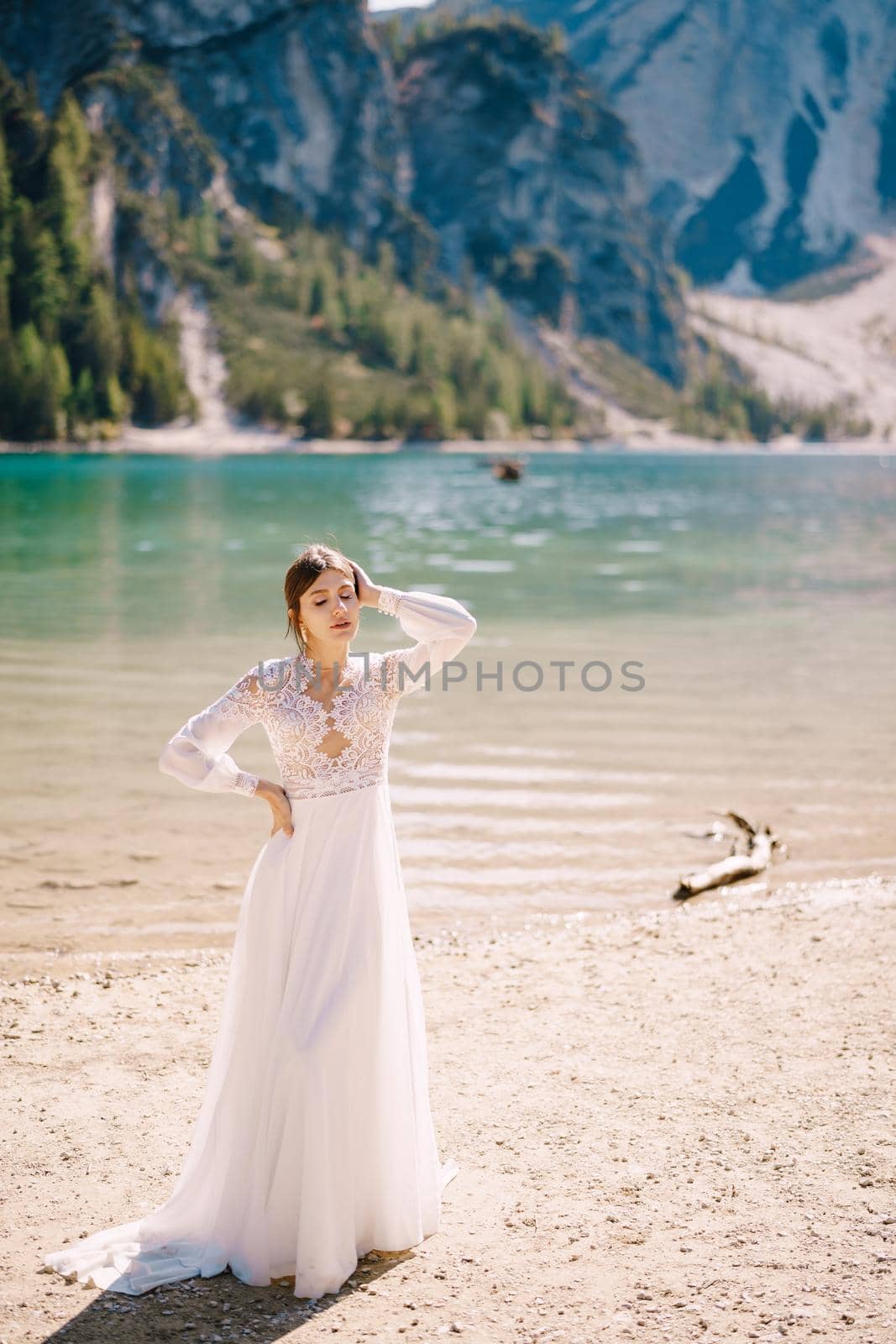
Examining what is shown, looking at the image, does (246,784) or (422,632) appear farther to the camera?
(422,632)

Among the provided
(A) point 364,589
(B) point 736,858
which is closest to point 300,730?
(A) point 364,589

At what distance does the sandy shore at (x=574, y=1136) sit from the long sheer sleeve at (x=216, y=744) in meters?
1.87

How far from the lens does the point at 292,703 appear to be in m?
5.31

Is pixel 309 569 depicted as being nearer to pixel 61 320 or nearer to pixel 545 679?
pixel 545 679

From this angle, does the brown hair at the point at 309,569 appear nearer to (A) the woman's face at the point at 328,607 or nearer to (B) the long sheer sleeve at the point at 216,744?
(A) the woman's face at the point at 328,607

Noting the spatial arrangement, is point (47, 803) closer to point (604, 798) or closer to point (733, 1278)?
point (604, 798)

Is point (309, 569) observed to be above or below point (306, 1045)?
above

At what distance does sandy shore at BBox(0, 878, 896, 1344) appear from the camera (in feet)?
16.3

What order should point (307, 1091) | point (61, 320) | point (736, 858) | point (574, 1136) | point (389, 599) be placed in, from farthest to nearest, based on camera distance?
point (61, 320)
point (736, 858)
point (574, 1136)
point (389, 599)
point (307, 1091)

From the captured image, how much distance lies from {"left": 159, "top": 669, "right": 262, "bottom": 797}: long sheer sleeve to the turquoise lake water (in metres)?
1.17

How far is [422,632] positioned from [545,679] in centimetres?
1600

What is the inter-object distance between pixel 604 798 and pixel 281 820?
29.2 ft

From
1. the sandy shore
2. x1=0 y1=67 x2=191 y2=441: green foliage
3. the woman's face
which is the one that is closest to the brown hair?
the woman's face

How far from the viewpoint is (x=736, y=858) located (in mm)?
11453
